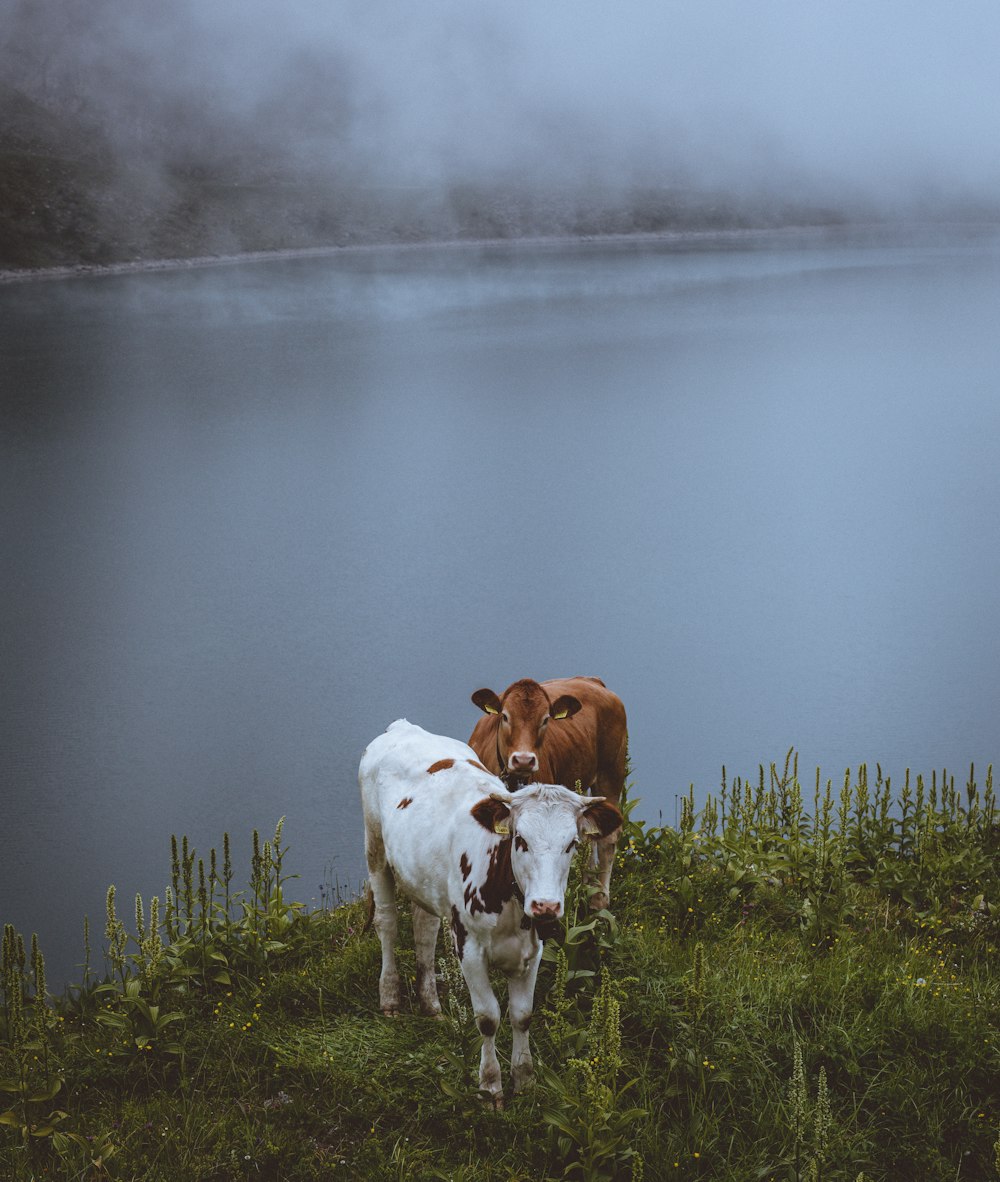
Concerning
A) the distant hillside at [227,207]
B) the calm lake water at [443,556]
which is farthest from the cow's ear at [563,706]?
the distant hillside at [227,207]

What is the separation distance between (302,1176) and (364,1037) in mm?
984

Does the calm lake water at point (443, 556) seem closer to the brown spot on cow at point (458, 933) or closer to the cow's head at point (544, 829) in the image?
the brown spot on cow at point (458, 933)

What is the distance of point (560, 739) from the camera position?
7.86m

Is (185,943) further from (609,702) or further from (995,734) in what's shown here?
(995,734)

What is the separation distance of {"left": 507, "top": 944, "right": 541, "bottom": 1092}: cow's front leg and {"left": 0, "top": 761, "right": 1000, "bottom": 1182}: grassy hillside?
0.12 meters

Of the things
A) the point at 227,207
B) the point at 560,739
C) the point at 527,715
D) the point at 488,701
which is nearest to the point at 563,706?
the point at 527,715

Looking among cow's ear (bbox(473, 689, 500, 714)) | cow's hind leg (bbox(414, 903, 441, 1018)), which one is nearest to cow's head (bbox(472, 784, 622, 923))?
cow's hind leg (bbox(414, 903, 441, 1018))

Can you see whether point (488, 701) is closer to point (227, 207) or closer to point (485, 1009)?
point (485, 1009)

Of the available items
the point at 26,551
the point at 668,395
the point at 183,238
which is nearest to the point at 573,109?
the point at 183,238

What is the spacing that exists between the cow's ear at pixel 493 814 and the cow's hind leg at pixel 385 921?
143 centimetres

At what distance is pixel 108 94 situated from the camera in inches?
5645

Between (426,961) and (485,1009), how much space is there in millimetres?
994

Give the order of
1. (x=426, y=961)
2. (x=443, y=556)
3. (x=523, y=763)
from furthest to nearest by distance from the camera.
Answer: (x=443, y=556)
(x=523, y=763)
(x=426, y=961)

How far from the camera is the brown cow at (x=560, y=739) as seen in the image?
295 inches
